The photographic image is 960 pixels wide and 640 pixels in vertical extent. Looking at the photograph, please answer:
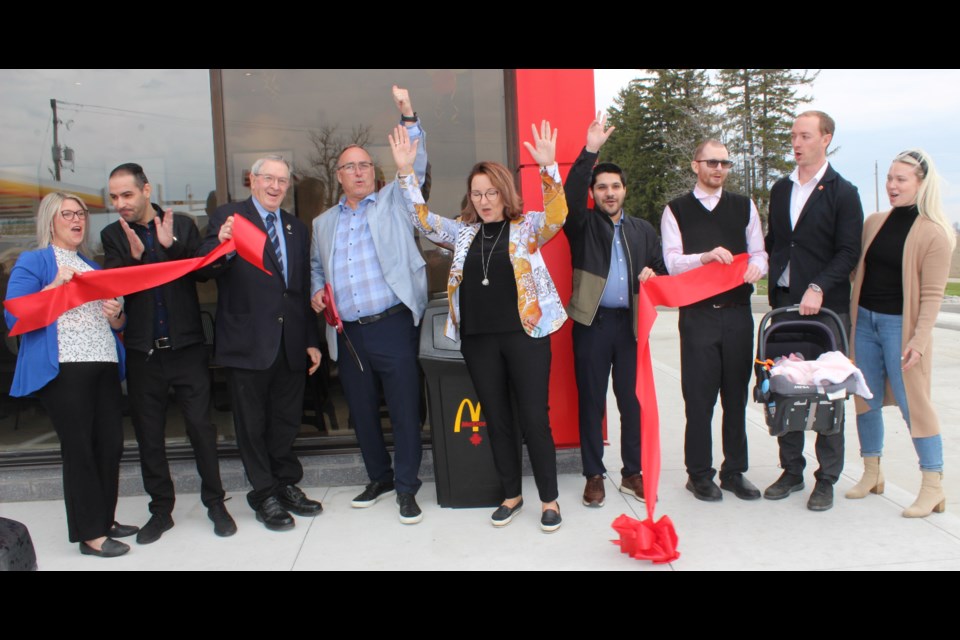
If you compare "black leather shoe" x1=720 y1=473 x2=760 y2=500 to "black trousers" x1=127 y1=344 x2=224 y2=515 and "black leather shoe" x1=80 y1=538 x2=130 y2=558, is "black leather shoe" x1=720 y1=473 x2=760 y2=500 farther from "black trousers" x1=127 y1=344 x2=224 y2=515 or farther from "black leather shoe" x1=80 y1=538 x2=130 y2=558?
"black leather shoe" x1=80 y1=538 x2=130 y2=558

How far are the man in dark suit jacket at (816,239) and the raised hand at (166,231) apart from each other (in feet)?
10.4

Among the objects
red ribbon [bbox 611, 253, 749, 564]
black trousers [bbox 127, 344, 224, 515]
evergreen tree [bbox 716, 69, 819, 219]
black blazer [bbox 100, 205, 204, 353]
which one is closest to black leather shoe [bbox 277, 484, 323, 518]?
black trousers [bbox 127, 344, 224, 515]

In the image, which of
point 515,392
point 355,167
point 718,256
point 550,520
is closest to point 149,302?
point 355,167

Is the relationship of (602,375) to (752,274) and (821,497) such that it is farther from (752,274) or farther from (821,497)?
(821,497)

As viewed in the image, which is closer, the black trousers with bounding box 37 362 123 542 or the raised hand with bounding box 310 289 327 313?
the black trousers with bounding box 37 362 123 542

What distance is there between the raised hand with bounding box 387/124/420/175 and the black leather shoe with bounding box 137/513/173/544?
7.42 ft

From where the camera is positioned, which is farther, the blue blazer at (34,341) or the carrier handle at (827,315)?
the carrier handle at (827,315)

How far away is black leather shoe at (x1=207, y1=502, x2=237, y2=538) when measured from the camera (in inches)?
145

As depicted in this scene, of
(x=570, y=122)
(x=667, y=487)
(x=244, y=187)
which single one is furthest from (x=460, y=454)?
(x=244, y=187)

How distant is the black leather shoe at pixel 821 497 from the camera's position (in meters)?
3.71

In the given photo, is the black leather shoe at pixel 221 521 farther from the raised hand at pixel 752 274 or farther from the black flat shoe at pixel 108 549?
the raised hand at pixel 752 274

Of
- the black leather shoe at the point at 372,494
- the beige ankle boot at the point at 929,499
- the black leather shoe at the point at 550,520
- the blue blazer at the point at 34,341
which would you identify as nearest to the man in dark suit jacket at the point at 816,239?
the beige ankle boot at the point at 929,499

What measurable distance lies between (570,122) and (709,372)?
1737mm

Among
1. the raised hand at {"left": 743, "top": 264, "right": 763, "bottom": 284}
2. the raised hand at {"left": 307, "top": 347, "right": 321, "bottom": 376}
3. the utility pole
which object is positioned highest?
the utility pole
